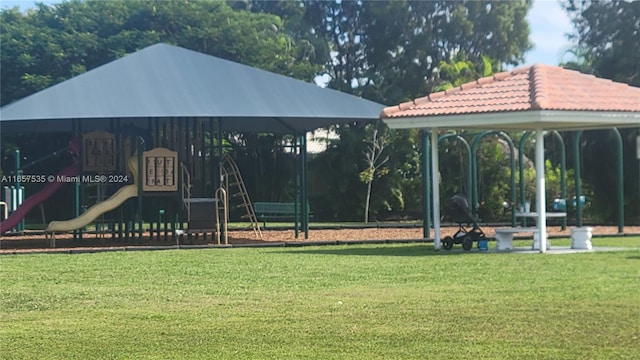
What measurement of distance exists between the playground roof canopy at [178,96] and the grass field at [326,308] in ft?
14.0

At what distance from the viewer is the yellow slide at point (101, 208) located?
18625 millimetres

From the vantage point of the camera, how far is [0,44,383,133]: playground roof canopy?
17.6m

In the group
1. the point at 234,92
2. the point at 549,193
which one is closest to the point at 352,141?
the point at 549,193

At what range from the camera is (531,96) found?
15.4 meters

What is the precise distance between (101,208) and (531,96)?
8.89m

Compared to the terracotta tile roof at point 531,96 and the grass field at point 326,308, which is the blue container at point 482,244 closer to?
the grass field at point 326,308

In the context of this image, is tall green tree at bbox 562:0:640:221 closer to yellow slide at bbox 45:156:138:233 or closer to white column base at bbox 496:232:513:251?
white column base at bbox 496:232:513:251

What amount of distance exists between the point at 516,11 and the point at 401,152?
45.9 feet

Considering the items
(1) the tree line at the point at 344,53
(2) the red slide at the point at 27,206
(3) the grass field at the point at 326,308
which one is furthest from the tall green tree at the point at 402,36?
(3) the grass field at the point at 326,308

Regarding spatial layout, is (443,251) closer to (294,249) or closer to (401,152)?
(294,249)

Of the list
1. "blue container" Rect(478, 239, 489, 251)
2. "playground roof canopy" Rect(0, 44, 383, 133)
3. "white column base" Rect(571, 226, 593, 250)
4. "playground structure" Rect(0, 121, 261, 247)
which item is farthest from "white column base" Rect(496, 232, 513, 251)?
"playground structure" Rect(0, 121, 261, 247)

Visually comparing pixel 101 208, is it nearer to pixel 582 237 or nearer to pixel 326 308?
pixel 582 237

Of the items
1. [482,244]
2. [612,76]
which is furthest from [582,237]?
[612,76]

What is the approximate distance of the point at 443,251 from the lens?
1608cm
